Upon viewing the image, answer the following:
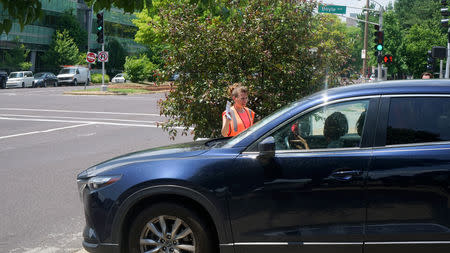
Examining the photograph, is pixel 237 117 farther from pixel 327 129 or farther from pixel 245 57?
pixel 327 129

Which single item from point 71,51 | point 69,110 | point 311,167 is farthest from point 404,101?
point 71,51

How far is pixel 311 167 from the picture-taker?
158 inches

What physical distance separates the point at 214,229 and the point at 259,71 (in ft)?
13.5

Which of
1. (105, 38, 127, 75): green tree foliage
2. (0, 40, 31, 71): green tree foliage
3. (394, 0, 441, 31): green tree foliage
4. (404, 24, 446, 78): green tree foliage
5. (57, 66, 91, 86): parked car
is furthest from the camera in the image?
(394, 0, 441, 31): green tree foliage

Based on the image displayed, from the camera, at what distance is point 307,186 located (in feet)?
13.1

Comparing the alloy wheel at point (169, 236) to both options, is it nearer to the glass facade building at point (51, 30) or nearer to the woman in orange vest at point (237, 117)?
the woman in orange vest at point (237, 117)

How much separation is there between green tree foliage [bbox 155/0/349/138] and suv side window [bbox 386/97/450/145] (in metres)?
3.75

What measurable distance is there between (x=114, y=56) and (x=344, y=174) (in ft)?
237

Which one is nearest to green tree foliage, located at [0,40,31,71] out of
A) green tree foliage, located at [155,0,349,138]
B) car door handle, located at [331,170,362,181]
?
green tree foliage, located at [155,0,349,138]

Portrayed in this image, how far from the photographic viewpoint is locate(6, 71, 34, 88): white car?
49.4 metres

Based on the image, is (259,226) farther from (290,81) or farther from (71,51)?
(71,51)

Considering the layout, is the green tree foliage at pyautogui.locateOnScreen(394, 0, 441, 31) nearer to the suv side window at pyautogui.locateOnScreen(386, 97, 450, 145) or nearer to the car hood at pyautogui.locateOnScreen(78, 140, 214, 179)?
the suv side window at pyautogui.locateOnScreen(386, 97, 450, 145)

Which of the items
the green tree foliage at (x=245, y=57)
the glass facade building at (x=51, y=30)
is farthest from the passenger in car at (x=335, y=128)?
the glass facade building at (x=51, y=30)

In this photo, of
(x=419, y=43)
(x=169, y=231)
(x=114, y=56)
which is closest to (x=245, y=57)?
(x=169, y=231)
